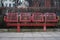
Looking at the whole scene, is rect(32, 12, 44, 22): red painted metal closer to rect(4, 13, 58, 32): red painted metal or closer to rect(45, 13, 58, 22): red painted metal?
rect(4, 13, 58, 32): red painted metal

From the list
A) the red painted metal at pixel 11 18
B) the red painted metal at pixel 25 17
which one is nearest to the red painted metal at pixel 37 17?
the red painted metal at pixel 25 17

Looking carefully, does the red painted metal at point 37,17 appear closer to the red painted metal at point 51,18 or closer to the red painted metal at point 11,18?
the red painted metal at point 51,18

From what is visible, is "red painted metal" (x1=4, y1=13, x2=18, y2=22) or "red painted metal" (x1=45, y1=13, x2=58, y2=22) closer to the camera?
"red painted metal" (x1=4, y1=13, x2=18, y2=22)

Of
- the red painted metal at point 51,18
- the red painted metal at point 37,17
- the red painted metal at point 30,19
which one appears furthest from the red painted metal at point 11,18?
the red painted metal at point 51,18

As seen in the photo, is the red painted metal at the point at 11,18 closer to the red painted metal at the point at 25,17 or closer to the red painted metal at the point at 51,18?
the red painted metal at the point at 25,17

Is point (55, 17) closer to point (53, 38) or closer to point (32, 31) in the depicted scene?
point (32, 31)

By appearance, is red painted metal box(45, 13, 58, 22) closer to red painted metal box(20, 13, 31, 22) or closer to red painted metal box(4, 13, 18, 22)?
red painted metal box(20, 13, 31, 22)

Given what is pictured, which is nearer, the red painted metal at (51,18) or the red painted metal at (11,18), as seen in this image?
the red painted metal at (11,18)

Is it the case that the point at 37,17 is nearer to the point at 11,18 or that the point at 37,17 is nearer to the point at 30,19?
the point at 30,19

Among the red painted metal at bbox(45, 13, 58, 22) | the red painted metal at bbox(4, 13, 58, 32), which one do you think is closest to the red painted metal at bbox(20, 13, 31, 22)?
the red painted metal at bbox(4, 13, 58, 32)

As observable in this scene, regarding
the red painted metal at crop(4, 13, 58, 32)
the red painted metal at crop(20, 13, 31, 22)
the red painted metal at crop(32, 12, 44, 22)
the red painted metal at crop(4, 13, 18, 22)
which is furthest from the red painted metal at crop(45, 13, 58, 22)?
the red painted metal at crop(4, 13, 18, 22)

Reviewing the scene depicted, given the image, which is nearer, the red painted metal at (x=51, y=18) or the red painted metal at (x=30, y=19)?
the red painted metal at (x=30, y=19)

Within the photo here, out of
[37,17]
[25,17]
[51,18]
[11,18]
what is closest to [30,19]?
[25,17]

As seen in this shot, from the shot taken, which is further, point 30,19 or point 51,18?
point 51,18
